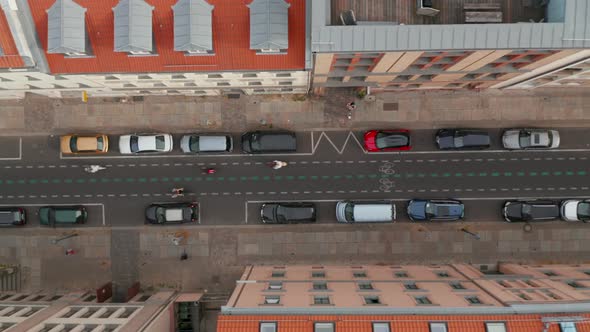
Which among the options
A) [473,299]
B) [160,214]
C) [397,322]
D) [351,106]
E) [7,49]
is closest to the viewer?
[397,322]

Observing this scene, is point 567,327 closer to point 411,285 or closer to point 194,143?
point 411,285

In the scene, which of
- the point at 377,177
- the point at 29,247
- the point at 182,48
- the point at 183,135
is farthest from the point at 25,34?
the point at 377,177

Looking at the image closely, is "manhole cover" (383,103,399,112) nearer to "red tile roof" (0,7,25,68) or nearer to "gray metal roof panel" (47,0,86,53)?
"gray metal roof panel" (47,0,86,53)

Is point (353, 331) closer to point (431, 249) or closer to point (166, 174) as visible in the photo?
point (431, 249)

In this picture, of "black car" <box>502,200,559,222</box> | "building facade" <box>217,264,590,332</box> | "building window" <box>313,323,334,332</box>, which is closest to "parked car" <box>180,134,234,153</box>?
"building facade" <box>217,264,590,332</box>

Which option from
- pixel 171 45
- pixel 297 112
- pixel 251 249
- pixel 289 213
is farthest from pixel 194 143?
pixel 251 249

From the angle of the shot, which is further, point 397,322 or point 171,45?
point 171,45
